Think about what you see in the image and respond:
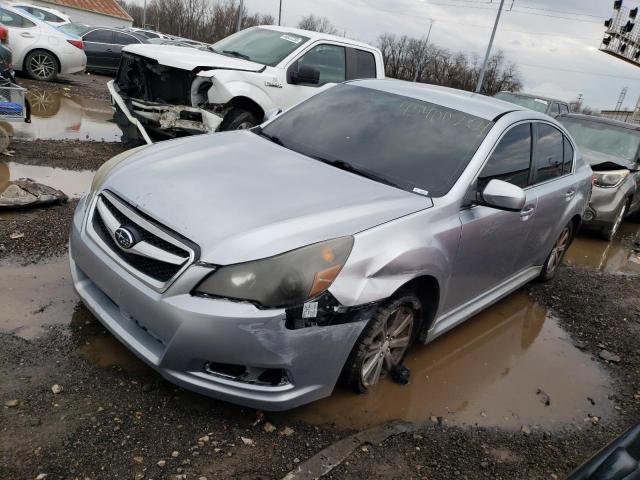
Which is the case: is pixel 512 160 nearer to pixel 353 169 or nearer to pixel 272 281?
pixel 353 169

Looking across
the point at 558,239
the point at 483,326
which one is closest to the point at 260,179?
the point at 483,326

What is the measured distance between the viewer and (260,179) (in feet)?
9.76

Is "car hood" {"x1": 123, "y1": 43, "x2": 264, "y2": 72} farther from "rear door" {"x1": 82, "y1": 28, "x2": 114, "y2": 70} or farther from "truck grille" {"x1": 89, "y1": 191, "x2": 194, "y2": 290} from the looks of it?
"rear door" {"x1": 82, "y1": 28, "x2": 114, "y2": 70}

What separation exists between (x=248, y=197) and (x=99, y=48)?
1674cm

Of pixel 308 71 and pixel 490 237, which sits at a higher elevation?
pixel 308 71

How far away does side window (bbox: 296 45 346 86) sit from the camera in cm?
737

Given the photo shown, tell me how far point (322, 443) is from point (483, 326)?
2270mm

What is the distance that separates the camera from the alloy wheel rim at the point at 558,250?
519 centimetres

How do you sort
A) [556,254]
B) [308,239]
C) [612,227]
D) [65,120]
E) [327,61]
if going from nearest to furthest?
[308,239], [556,254], [327,61], [612,227], [65,120]

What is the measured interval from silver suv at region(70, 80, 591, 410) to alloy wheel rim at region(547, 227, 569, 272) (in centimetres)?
138

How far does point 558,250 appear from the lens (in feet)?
17.6

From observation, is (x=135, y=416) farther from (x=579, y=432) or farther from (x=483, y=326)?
(x=483, y=326)

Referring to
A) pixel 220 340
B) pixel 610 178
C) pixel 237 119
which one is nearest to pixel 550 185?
pixel 220 340

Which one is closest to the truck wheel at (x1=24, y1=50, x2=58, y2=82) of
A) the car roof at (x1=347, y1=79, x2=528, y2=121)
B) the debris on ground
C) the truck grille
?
the debris on ground
